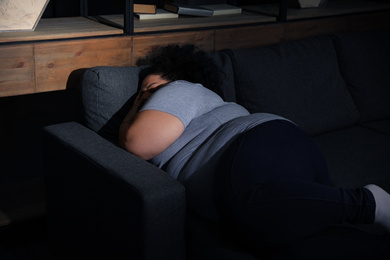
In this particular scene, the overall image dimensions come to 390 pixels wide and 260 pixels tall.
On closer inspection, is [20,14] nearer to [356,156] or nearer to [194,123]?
[194,123]

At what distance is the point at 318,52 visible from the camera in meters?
2.69

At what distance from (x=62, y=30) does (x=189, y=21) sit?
2.02ft

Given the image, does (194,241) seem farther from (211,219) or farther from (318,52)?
(318,52)

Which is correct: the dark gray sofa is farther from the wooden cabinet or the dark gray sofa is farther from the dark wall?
the dark wall

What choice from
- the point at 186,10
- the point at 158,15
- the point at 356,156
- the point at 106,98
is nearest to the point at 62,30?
the point at 106,98

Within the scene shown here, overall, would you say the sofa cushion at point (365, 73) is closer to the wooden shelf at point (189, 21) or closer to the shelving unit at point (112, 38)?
the shelving unit at point (112, 38)

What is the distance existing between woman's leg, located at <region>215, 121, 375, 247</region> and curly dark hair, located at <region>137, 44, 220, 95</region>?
16.8 inches

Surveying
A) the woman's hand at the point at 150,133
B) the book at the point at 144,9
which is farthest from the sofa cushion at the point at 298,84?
the woman's hand at the point at 150,133

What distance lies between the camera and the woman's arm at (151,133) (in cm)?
177

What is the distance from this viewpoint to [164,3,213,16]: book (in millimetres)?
2660

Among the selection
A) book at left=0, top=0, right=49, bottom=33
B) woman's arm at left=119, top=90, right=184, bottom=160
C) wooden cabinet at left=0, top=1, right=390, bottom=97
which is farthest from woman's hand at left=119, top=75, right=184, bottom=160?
book at left=0, top=0, right=49, bottom=33

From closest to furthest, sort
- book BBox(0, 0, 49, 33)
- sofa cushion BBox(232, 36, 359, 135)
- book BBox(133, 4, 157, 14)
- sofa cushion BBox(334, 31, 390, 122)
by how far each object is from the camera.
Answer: book BBox(0, 0, 49, 33) < sofa cushion BBox(232, 36, 359, 135) < book BBox(133, 4, 157, 14) < sofa cushion BBox(334, 31, 390, 122)

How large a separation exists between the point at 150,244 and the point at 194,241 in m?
0.15

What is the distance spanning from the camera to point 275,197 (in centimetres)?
154
